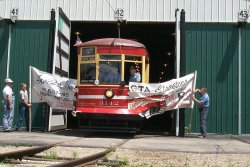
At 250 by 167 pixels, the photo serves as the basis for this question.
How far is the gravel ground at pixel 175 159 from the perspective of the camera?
8.38 m

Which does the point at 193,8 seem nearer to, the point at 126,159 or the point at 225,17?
the point at 225,17

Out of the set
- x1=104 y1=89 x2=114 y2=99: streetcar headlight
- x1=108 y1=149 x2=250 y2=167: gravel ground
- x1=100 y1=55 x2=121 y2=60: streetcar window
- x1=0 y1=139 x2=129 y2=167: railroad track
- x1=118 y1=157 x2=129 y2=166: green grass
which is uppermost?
x1=100 y1=55 x2=121 y2=60: streetcar window

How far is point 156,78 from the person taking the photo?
32.6 metres

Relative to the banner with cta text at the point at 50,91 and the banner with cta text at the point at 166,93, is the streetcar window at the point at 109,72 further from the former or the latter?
the banner with cta text at the point at 50,91

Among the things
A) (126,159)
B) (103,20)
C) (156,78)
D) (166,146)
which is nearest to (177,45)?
(103,20)

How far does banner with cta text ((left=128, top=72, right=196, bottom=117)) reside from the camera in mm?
13969

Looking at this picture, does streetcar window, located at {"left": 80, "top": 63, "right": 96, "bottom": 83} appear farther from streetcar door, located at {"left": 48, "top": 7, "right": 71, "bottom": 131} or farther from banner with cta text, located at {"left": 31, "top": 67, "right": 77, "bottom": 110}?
streetcar door, located at {"left": 48, "top": 7, "right": 71, "bottom": 131}

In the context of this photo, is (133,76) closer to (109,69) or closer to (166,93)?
(109,69)

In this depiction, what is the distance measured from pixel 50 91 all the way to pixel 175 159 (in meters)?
6.94

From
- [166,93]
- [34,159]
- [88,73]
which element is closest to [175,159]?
[34,159]

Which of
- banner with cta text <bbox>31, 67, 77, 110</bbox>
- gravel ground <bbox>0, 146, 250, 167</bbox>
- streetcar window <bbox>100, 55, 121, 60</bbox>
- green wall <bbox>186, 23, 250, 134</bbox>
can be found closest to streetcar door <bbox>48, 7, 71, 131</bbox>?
banner with cta text <bbox>31, 67, 77, 110</bbox>

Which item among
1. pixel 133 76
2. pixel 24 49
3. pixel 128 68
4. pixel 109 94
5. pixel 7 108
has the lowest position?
pixel 7 108

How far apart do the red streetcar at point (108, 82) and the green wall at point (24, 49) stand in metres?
3.63

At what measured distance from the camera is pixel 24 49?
1780cm
